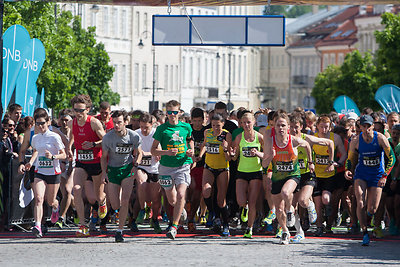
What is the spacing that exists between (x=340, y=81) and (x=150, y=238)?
5928cm

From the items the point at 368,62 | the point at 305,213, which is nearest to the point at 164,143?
the point at 305,213

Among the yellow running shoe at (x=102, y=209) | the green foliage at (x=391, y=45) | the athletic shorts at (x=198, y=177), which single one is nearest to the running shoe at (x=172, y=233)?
the yellow running shoe at (x=102, y=209)

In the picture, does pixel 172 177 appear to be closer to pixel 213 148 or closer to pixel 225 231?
pixel 213 148

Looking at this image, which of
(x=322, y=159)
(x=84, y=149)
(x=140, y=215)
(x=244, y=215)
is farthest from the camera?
(x=140, y=215)

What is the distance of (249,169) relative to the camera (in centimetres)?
1672

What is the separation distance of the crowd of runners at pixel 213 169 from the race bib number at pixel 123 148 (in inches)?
0.5

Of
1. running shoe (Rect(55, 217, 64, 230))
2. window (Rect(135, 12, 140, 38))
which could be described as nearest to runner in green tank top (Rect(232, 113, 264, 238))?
running shoe (Rect(55, 217, 64, 230))

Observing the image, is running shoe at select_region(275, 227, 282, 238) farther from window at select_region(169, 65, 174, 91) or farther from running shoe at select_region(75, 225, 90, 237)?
window at select_region(169, 65, 174, 91)

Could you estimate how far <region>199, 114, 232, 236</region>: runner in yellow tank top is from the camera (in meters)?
17.1

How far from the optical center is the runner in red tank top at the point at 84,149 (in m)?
16.5

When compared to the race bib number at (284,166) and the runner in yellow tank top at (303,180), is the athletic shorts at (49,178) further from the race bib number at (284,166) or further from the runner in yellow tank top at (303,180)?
the runner in yellow tank top at (303,180)

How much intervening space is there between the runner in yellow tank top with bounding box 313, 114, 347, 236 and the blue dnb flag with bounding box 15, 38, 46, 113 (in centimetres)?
626

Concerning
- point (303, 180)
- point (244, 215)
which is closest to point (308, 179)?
point (303, 180)

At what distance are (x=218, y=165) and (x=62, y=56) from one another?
22.5 meters
